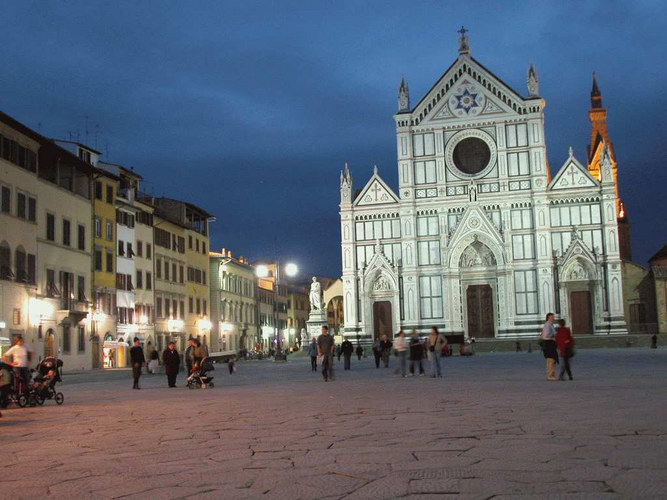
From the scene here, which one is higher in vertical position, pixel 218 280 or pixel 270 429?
pixel 218 280

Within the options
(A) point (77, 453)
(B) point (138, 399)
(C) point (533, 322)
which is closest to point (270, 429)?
(A) point (77, 453)

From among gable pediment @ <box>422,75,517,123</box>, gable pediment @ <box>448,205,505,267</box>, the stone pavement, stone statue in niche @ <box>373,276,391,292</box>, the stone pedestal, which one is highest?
gable pediment @ <box>422,75,517,123</box>

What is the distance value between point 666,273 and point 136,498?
59121 millimetres

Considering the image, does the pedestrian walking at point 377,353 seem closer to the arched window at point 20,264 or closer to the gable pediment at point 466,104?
the arched window at point 20,264

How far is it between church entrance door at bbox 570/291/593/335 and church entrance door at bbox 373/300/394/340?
1281 cm

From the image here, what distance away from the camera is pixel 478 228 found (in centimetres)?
6144

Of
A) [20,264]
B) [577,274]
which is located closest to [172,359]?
[20,264]

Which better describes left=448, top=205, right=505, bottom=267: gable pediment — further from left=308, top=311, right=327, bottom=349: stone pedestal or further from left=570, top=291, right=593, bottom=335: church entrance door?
left=308, top=311, right=327, bottom=349: stone pedestal

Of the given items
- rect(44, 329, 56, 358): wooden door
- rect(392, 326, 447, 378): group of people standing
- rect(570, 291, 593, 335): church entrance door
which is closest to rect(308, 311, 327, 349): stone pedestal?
rect(570, 291, 593, 335): church entrance door

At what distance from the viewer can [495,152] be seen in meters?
61.8

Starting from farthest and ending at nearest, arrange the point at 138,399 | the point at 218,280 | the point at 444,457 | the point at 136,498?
the point at 218,280 < the point at 138,399 < the point at 444,457 < the point at 136,498

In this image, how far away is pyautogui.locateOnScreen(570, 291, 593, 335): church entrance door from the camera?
5956cm

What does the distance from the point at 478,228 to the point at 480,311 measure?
5.91 m

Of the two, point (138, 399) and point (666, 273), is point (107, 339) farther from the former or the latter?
point (666, 273)
